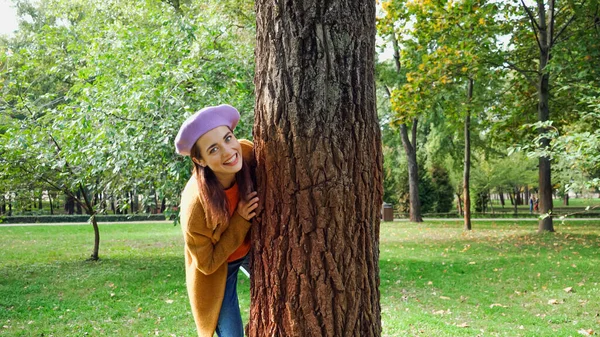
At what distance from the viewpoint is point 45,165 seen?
1056cm

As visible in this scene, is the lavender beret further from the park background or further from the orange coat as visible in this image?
the park background

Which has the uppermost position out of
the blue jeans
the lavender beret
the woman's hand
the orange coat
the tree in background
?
the tree in background

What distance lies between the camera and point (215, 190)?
267cm

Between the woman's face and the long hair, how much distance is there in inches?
1.9

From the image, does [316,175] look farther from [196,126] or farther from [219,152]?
[196,126]

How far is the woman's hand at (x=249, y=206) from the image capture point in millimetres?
2678

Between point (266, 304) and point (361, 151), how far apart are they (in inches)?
36.5

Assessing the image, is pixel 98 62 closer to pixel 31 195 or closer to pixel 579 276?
pixel 31 195

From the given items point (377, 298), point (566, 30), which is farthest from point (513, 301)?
point (566, 30)

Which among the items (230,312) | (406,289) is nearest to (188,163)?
(406,289)

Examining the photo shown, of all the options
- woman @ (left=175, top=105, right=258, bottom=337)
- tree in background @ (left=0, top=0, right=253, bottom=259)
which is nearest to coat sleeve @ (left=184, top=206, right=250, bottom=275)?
woman @ (left=175, top=105, right=258, bottom=337)

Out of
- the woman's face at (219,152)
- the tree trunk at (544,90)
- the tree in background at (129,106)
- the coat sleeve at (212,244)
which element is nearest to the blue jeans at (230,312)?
the coat sleeve at (212,244)

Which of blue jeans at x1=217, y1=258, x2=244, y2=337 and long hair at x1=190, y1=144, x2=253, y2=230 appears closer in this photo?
long hair at x1=190, y1=144, x2=253, y2=230

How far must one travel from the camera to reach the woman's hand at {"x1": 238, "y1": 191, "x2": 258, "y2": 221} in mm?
2678
